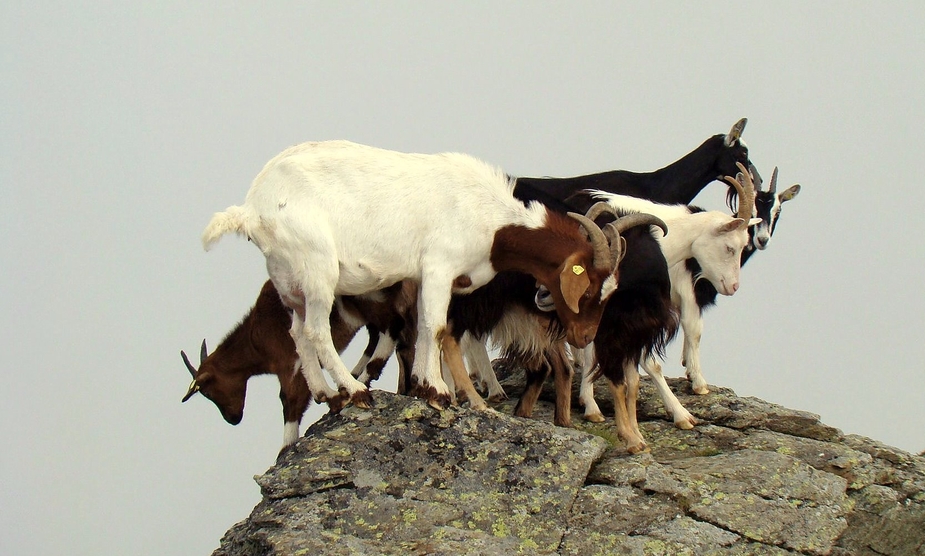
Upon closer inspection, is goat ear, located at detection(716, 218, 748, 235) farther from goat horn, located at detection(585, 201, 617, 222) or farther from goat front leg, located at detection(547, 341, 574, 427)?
goat front leg, located at detection(547, 341, 574, 427)

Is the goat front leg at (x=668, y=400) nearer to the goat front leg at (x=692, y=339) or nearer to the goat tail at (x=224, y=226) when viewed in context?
the goat front leg at (x=692, y=339)

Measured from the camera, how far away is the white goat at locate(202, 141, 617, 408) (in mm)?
9867

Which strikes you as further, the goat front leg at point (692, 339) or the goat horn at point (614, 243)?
the goat front leg at point (692, 339)

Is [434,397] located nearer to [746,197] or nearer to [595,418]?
[595,418]

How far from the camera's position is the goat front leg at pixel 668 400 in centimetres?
1188

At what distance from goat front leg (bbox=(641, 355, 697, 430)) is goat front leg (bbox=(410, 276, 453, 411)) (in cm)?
254

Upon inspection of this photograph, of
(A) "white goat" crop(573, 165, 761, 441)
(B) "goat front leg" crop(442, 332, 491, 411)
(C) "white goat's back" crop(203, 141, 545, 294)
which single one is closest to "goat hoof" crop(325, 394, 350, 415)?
(C) "white goat's back" crop(203, 141, 545, 294)

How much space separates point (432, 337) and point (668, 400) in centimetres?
308

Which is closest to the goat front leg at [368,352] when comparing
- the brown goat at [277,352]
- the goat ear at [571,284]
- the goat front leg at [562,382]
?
the brown goat at [277,352]

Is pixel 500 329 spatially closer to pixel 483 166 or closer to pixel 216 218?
pixel 483 166

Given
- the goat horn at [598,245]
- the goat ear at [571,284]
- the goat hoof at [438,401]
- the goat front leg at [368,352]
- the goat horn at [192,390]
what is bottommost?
the goat horn at [192,390]

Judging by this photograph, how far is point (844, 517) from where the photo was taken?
1018 centimetres

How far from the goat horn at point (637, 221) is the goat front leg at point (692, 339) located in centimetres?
175

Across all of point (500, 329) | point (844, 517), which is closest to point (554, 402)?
point (500, 329)
